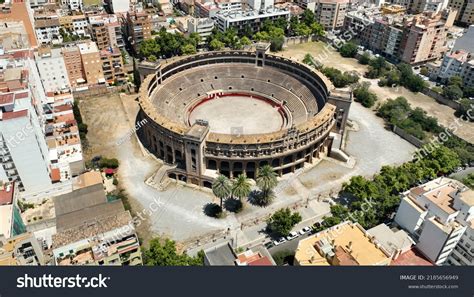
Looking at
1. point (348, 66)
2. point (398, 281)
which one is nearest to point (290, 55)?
point (348, 66)

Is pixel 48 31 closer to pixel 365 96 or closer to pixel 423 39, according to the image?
pixel 365 96

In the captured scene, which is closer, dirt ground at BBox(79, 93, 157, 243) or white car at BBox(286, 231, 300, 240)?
white car at BBox(286, 231, 300, 240)

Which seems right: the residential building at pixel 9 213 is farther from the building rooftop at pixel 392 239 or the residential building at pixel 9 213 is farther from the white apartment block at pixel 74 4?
the white apartment block at pixel 74 4

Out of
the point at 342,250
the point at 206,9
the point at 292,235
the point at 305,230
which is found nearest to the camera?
the point at 342,250

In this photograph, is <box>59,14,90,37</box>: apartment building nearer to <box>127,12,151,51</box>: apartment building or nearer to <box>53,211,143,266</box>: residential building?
<box>127,12,151,51</box>: apartment building

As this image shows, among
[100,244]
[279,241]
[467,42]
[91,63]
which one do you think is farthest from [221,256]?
[467,42]

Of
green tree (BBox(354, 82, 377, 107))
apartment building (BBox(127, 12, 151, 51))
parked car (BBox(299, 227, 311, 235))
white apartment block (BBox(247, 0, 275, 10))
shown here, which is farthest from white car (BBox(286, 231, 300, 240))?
white apartment block (BBox(247, 0, 275, 10))

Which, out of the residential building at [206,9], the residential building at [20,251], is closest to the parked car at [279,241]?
the residential building at [20,251]
